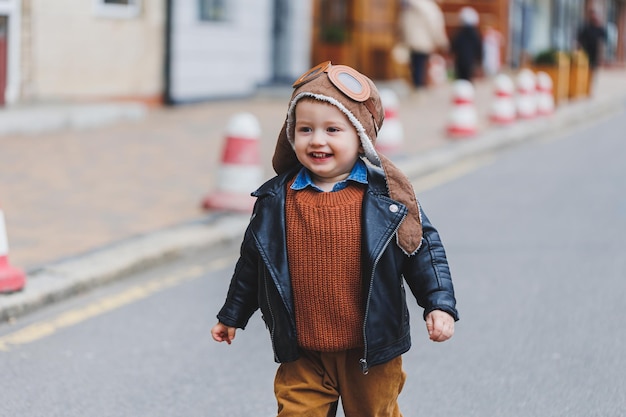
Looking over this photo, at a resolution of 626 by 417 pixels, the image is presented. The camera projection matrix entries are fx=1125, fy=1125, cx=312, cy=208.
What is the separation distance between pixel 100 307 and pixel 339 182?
291cm

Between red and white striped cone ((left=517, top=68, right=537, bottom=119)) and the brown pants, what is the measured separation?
526 inches

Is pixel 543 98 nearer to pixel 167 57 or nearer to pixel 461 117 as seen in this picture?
pixel 461 117

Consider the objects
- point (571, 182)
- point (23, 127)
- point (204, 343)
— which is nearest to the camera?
point (204, 343)

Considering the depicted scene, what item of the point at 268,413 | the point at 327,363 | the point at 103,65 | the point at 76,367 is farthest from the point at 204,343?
the point at 103,65

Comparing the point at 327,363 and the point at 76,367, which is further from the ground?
the point at 327,363

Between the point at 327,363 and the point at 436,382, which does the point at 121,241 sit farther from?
the point at 327,363

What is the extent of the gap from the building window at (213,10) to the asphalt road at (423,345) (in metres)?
9.37

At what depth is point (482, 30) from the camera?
101 feet

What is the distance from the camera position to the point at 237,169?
→ 26.5 ft

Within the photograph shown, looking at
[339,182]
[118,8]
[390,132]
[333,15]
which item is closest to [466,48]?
[333,15]

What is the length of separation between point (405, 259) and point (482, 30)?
2833 cm

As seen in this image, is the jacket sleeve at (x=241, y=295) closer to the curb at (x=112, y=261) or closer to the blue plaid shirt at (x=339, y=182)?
the blue plaid shirt at (x=339, y=182)

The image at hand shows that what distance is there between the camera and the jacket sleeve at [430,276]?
3100 mm

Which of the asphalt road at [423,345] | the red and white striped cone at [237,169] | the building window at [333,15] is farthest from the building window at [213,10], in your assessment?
the asphalt road at [423,345]
